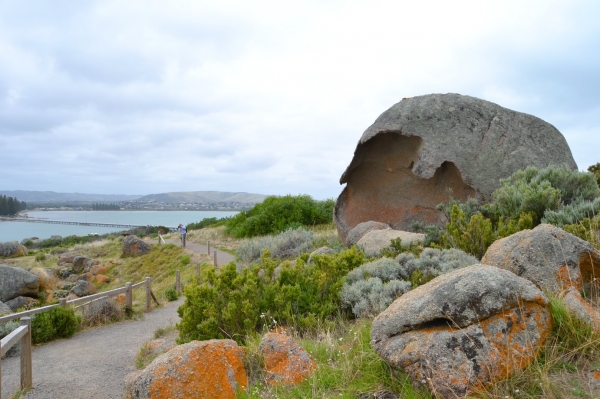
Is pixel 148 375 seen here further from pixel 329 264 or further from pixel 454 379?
pixel 329 264

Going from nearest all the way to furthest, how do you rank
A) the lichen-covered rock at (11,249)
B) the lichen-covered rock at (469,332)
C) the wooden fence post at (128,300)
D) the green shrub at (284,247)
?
the lichen-covered rock at (469,332)
the wooden fence post at (128,300)
the green shrub at (284,247)
the lichen-covered rock at (11,249)

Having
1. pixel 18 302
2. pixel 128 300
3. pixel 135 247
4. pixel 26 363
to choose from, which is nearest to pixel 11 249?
pixel 135 247

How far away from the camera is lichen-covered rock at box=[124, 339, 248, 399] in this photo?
183 inches

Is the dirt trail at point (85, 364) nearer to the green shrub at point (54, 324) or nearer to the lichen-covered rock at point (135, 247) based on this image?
the green shrub at point (54, 324)

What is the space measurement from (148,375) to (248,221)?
25735 millimetres

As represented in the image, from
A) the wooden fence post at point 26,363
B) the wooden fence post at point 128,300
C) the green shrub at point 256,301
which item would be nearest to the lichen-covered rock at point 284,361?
the green shrub at point 256,301

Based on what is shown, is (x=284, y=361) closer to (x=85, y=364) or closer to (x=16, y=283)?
(x=85, y=364)

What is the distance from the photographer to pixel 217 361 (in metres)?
4.91

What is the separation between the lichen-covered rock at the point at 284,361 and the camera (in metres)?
4.65

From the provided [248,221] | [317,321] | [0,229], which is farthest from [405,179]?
[0,229]

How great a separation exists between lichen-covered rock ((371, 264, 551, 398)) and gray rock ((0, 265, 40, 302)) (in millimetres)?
19622

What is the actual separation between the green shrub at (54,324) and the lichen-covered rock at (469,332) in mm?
10031

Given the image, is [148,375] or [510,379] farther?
[148,375]

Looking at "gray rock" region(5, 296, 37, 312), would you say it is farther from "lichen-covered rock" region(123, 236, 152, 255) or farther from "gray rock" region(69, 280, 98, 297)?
"lichen-covered rock" region(123, 236, 152, 255)
